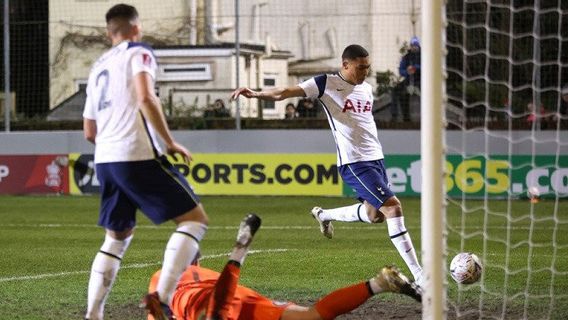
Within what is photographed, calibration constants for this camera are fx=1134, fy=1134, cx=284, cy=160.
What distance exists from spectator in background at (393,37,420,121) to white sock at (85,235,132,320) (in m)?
13.3

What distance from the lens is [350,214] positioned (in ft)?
38.5

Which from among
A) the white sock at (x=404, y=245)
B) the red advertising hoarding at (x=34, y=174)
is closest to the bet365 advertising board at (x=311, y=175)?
the red advertising hoarding at (x=34, y=174)

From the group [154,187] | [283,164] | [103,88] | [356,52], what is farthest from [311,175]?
[154,187]

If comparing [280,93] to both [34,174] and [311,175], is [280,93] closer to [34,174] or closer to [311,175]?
[311,175]

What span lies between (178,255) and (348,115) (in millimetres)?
4078

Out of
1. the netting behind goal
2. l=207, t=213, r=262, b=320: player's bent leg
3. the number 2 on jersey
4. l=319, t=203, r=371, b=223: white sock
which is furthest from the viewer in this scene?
the netting behind goal

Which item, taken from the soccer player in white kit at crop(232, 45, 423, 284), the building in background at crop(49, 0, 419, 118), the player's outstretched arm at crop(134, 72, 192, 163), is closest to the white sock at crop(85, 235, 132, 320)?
the player's outstretched arm at crop(134, 72, 192, 163)

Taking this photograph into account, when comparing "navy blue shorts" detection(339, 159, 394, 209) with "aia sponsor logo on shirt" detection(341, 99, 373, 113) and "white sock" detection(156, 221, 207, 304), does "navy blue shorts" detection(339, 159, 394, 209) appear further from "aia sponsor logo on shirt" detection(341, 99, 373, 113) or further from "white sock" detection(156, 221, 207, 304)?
"white sock" detection(156, 221, 207, 304)

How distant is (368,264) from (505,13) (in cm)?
798

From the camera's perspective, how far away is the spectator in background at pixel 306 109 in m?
22.4

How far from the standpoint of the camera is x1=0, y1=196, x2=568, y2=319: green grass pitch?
9.33 m

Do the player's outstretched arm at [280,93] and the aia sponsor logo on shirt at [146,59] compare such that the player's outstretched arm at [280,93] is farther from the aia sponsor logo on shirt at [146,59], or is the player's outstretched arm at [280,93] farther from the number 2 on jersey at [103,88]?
the aia sponsor logo on shirt at [146,59]

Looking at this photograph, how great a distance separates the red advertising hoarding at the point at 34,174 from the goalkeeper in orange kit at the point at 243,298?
16.1 m

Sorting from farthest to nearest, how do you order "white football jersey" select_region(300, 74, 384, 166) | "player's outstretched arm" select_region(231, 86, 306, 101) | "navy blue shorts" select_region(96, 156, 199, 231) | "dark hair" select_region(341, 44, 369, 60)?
"white football jersey" select_region(300, 74, 384, 166), "dark hair" select_region(341, 44, 369, 60), "player's outstretched arm" select_region(231, 86, 306, 101), "navy blue shorts" select_region(96, 156, 199, 231)
